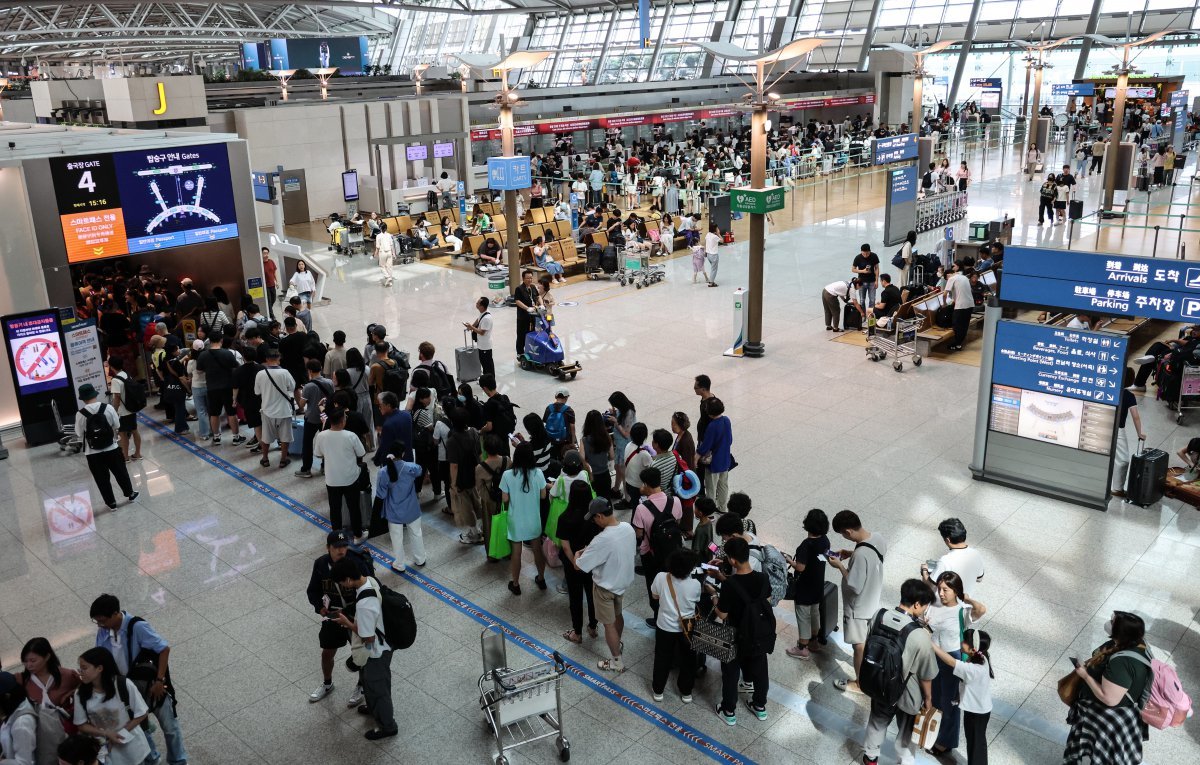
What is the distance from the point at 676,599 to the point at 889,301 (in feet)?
32.0

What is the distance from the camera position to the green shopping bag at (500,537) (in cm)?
763

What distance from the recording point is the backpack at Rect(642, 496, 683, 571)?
649 cm

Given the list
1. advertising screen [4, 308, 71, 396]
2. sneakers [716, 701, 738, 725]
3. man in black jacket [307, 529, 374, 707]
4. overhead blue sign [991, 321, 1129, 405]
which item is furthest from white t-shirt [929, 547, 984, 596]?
advertising screen [4, 308, 71, 396]

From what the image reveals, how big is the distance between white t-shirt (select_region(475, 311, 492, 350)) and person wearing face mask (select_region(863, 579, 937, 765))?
7.84 metres

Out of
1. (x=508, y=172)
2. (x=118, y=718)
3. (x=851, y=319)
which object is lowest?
(x=851, y=319)

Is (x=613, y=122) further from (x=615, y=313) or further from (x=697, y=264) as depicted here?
(x=615, y=313)

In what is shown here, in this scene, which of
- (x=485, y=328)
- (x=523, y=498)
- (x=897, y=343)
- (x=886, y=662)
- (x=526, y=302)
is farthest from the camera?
(x=897, y=343)

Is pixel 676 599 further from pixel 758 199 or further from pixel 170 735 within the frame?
pixel 758 199

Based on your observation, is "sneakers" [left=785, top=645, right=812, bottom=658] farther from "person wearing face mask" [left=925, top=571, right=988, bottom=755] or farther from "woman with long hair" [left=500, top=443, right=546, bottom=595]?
"woman with long hair" [left=500, top=443, right=546, bottom=595]

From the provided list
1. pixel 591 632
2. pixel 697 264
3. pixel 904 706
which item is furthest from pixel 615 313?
pixel 904 706

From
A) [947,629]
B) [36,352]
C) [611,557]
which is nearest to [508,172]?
[36,352]

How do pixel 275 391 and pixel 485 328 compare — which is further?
pixel 485 328

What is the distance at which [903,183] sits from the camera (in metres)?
19.4

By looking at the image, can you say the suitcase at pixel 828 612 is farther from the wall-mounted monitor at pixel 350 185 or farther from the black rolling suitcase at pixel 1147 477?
the wall-mounted monitor at pixel 350 185
